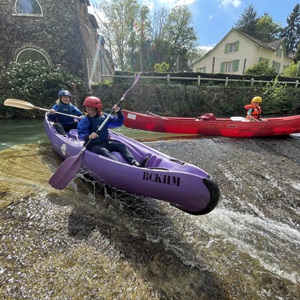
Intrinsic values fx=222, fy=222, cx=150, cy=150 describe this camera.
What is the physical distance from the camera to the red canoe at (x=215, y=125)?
7.52 metres

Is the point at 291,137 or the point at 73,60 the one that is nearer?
the point at 291,137

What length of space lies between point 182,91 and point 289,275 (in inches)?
499

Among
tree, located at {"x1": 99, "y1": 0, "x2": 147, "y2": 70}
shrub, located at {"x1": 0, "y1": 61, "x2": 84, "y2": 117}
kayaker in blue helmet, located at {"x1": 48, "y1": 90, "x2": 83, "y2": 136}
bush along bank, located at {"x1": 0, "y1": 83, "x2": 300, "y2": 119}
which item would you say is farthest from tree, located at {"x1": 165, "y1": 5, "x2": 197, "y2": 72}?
kayaker in blue helmet, located at {"x1": 48, "y1": 90, "x2": 83, "y2": 136}

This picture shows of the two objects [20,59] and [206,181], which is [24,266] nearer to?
[206,181]

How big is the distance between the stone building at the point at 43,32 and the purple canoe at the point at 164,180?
11980 millimetres

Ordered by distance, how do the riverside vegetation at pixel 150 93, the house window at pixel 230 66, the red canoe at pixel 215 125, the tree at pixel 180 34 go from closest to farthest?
1. the red canoe at pixel 215 125
2. the riverside vegetation at pixel 150 93
3. the house window at pixel 230 66
4. the tree at pixel 180 34

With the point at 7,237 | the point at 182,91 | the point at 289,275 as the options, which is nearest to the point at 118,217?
the point at 7,237

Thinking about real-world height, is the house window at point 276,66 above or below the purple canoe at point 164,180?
above

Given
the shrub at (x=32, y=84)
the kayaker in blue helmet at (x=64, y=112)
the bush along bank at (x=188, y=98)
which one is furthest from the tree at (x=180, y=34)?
the kayaker in blue helmet at (x=64, y=112)

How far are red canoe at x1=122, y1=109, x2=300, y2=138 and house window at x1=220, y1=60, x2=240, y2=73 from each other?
18824 mm

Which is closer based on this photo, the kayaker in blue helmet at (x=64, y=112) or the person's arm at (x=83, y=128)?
the person's arm at (x=83, y=128)

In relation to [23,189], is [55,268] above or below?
below

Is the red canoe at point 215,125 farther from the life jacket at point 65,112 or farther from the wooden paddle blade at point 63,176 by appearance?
the wooden paddle blade at point 63,176

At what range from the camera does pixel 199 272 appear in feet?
7.93
